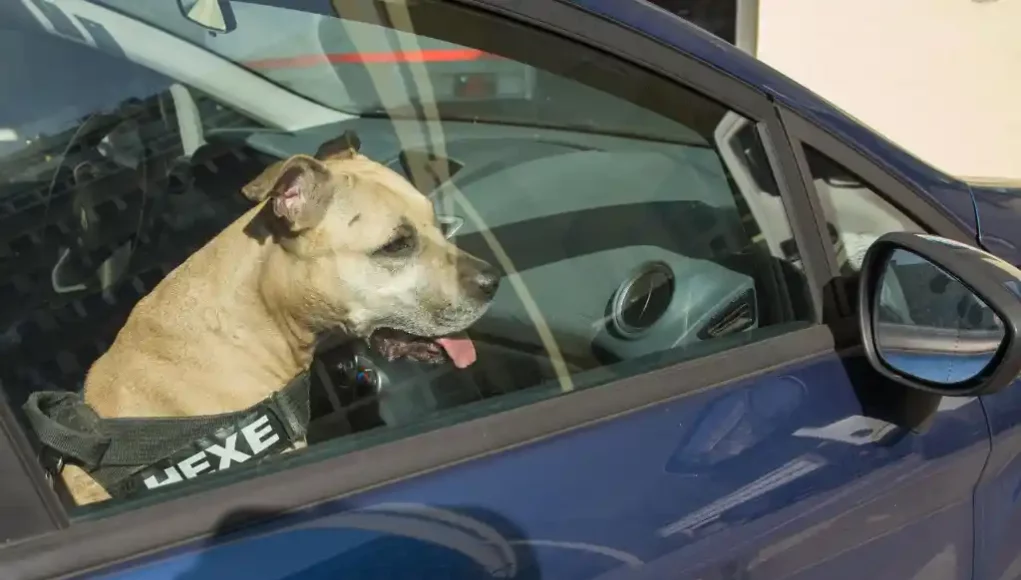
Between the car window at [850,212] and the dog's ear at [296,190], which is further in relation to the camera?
the dog's ear at [296,190]

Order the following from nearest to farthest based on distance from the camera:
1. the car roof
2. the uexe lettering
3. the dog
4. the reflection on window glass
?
the uexe lettering
the car roof
the dog
the reflection on window glass

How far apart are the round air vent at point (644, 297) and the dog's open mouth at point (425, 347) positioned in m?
0.32

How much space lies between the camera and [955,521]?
184 centimetres

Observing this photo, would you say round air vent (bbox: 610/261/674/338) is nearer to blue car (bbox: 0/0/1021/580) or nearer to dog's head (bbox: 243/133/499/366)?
blue car (bbox: 0/0/1021/580)

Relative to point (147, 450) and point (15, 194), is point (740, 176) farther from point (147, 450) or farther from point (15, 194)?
point (15, 194)

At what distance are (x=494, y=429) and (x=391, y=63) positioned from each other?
2.79 ft

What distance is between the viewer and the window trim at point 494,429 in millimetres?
1058

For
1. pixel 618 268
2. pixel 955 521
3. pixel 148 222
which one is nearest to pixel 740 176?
pixel 618 268

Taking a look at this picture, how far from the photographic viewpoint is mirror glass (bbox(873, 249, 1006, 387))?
1679 mm

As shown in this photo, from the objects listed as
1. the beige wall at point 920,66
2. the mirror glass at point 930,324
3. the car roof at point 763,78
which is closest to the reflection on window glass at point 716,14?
the beige wall at point 920,66

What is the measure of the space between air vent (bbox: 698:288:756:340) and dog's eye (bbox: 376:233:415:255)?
819mm

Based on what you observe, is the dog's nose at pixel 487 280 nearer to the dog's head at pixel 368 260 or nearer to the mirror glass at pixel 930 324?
the dog's head at pixel 368 260

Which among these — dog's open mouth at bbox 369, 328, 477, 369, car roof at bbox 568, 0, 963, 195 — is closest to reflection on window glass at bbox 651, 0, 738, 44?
car roof at bbox 568, 0, 963, 195

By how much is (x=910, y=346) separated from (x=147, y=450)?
54.9 inches
